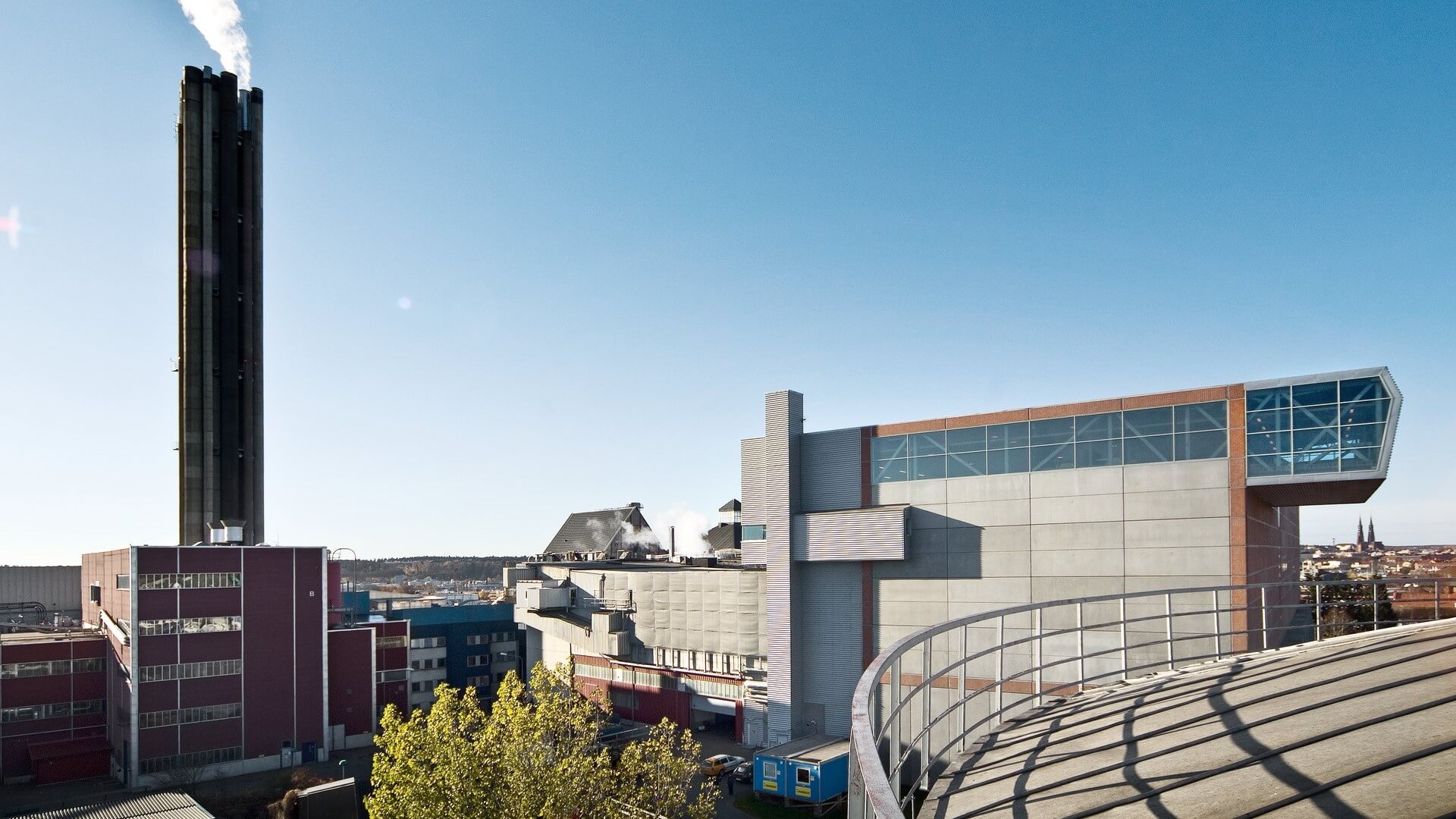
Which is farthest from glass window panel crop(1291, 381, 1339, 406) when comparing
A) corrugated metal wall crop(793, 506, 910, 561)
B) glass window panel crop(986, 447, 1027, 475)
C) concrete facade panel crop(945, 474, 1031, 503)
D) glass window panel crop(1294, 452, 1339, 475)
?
corrugated metal wall crop(793, 506, 910, 561)

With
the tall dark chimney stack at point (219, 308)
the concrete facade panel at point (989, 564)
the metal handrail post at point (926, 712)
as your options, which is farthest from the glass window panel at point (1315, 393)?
the tall dark chimney stack at point (219, 308)

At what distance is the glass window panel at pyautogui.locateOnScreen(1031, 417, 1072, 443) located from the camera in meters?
34.1

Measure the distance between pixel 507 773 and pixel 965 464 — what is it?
22238 millimetres

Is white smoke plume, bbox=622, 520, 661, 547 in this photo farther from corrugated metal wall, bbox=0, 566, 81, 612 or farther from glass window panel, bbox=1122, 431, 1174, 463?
glass window panel, bbox=1122, 431, 1174, 463

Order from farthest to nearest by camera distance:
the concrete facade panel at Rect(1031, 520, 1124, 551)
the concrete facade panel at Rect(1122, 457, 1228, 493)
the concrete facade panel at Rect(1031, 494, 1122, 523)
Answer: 1. the concrete facade panel at Rect(1031, 494, 1122, 523)
2. the concrete facade panel at Rect(1031, 520, 1124, 551)
3. the concrete facade panel at Rect(1122, 457, 1228, 493)

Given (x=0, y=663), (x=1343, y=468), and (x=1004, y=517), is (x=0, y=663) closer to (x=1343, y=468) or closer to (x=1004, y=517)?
(x=1004, y=517)

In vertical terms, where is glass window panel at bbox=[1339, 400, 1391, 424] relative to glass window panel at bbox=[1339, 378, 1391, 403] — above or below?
below

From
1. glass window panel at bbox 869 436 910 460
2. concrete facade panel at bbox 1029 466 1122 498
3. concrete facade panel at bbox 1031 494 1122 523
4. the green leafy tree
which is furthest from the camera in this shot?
glass window panel at bbox 869 436 910 460

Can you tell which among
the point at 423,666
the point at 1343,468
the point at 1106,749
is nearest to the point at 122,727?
the point at 423,666

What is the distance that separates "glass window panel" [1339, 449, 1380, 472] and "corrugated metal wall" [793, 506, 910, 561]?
50.9 feet

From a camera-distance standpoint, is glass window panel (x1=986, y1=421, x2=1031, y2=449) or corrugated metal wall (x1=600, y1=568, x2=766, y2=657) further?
corrugated metal wall (x1=600, y1=568, x2=766, y2=657)

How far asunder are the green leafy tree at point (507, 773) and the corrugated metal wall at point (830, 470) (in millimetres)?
16322

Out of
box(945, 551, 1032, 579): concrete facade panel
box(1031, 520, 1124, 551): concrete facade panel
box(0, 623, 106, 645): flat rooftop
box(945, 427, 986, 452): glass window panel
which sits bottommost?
box(0, 623, 106, 645): flat rooftop

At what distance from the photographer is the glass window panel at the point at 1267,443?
2978 cm
